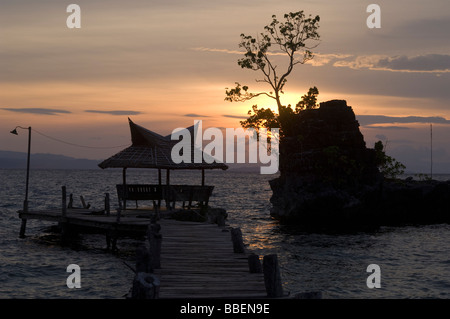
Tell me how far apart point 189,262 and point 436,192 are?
39.7m

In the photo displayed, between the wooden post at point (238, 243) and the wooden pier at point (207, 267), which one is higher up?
the wooden post at point (238, 243)

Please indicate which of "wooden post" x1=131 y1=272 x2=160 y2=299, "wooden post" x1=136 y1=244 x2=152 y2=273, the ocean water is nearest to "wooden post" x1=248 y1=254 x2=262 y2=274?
"wooden post" x1=136 y1=244 x2=152 y2=273

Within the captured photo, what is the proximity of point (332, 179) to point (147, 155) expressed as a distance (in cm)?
1737

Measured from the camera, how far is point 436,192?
48281 millimetres

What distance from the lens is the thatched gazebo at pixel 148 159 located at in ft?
96.4

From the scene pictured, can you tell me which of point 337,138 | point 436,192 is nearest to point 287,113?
point 337,138

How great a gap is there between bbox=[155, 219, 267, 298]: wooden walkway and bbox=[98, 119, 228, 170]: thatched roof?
33.5 ft

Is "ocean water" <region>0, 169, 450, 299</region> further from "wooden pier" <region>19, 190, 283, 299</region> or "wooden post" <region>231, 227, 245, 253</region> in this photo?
"wooden post" <region>231, 227, 245, 253</region>

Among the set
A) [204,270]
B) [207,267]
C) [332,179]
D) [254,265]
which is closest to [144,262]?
[204,270]

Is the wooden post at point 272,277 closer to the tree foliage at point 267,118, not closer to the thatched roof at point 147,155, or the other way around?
the thatched roof at point 147,155

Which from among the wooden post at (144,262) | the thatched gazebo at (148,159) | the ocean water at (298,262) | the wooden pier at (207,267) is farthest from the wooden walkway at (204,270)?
the thatched gazebo at (148,159)

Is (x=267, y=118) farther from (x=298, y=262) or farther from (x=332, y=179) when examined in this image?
(x=298, y=262)

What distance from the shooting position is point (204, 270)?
43.2 feet
